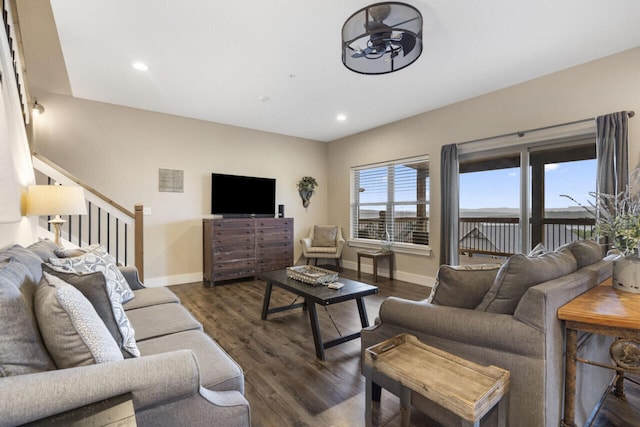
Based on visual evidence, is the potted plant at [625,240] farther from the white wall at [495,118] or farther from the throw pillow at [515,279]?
the white wall at [495,118]

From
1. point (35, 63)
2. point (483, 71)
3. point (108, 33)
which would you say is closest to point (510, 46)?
point (483, 71)

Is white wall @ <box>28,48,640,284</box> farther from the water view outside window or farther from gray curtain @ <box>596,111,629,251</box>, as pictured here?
the water view outside window

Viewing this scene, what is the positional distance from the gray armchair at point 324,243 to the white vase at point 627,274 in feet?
13.5

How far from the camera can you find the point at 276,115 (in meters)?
4.73

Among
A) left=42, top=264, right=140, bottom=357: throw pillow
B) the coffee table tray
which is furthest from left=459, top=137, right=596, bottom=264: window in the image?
left=42, top=264, right=140, bottom=357: throw pillow

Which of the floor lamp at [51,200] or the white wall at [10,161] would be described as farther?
the floor lamp at [51,200]

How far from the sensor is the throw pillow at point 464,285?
156 centimetres

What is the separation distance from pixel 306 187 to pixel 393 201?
1.74 m

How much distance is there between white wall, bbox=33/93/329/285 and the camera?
4.02 metres

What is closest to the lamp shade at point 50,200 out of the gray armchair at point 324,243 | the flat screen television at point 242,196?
the flat screen television at point 242,196

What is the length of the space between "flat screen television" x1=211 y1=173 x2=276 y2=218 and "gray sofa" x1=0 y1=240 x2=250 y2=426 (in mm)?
3683

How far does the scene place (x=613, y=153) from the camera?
293 centimetres

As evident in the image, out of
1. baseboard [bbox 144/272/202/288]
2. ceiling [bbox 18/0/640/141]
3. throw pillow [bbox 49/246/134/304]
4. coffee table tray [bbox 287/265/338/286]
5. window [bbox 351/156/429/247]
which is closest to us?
throw pillow [bbox 49/246/134/304]

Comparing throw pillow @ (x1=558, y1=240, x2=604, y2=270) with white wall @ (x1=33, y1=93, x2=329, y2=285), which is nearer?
throw pillow @ (x1=558, y1=240, x2=604, y2=270)
